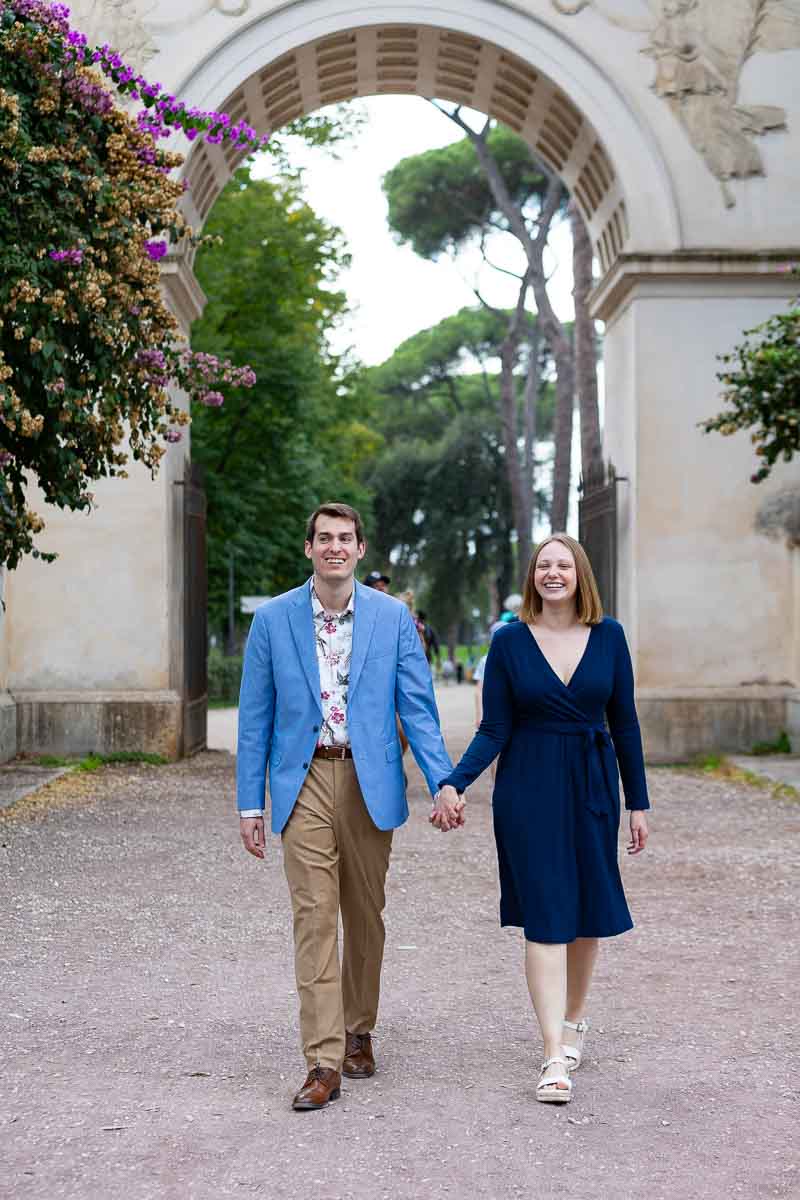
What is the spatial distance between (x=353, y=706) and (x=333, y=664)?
171mm

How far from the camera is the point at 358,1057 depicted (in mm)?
5172

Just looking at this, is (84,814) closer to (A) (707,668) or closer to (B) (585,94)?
(A) (707,668)

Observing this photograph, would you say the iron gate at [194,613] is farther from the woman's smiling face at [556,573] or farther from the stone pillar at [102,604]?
the woman's smiling face at [556,573]

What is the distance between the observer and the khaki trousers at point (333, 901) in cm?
494

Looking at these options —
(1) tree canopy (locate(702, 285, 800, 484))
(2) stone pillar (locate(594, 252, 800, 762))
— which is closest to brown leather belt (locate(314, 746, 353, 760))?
(1) tree canopy (locate(702, 285, 800, 484))

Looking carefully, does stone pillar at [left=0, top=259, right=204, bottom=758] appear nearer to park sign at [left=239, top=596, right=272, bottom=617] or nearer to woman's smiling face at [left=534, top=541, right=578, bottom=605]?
woman's smiling face at [left=534, top=541, right=578, bottom=605]

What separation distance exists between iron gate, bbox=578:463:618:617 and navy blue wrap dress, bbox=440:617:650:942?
11190 millimetres

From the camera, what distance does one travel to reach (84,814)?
11781 mm

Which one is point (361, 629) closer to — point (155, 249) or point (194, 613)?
point (155, 249)

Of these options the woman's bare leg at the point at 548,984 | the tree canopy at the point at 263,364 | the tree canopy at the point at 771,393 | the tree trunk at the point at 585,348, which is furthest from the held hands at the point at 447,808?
the tree trunk at the point at 585,348

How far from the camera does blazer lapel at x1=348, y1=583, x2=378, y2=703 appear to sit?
5.12 meters

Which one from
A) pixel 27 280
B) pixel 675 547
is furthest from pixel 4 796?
pixel 675 547

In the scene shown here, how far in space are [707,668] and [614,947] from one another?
8918 millimetres

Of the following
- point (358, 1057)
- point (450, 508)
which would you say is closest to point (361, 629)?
point (358, 1057)
